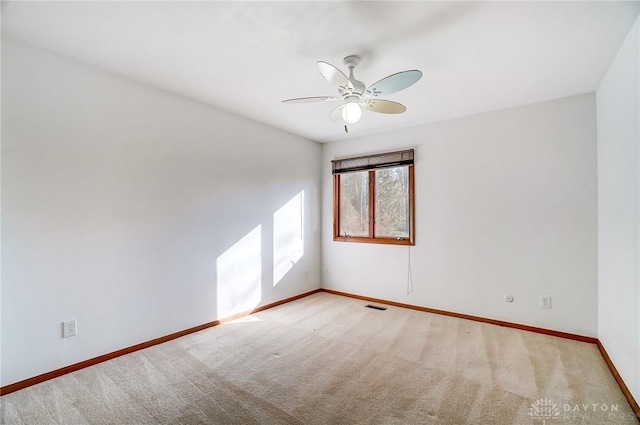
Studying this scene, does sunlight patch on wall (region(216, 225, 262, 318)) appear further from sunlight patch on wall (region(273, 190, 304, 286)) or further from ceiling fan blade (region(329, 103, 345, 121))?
ceiling fan blade (region(329, 103, 345, 121))

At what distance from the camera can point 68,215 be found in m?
2.32

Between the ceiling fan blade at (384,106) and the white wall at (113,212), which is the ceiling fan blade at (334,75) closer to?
the ceiling fan blade at (384,106)

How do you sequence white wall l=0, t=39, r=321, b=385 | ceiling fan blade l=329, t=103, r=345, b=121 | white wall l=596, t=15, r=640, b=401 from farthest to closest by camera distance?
ceiling fan blade l=329, t=103, r=345, b=121
white wall l=0, t=39, r=321, b=385
white wall l=596, t=15, r=640, b=401

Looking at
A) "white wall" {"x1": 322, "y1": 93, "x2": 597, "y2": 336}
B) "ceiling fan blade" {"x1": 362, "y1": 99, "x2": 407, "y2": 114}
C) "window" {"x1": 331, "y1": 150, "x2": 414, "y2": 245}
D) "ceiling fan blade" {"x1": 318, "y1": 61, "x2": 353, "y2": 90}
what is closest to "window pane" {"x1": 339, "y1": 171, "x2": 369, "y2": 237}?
"window" {"x1": 331, "y1": 150, "x2": 414, "y2": 245}

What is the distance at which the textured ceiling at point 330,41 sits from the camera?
179 cm

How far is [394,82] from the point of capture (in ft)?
6.77

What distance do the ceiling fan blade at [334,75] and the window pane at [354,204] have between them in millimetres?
2438

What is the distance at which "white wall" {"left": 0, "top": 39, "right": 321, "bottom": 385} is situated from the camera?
211 cm

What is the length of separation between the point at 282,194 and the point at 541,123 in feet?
10.5

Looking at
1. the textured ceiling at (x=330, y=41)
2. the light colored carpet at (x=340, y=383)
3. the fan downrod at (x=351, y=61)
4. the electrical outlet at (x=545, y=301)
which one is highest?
the textured ceiling at (x=330, y=41)

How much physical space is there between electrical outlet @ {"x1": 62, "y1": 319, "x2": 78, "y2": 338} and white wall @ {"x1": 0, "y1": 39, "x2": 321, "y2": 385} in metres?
0.04

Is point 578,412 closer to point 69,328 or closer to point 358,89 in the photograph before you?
point 358,89

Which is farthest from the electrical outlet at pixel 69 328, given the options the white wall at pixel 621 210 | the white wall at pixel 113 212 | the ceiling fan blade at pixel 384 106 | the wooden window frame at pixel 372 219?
the white wall at pixel 621 210

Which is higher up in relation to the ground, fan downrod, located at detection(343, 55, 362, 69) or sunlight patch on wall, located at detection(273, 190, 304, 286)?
fan downrod, located at detection(343, 55, 362, 69)
